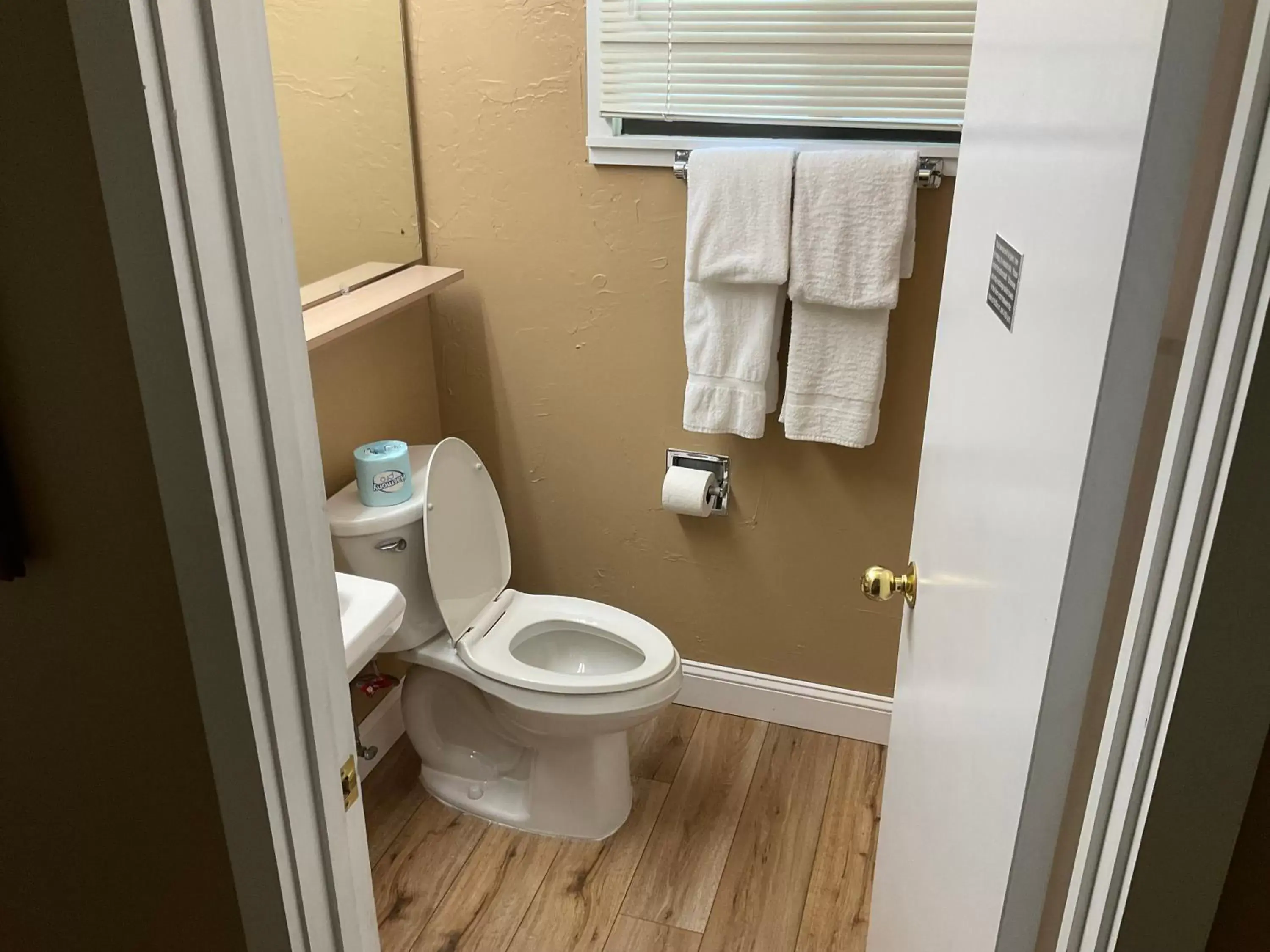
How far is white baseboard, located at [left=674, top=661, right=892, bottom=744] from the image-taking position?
7.79 ft

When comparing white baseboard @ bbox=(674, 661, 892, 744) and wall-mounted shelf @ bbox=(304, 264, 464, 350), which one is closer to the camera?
wall-mounted shelf @ bbox=(304, 264, 464, 350)

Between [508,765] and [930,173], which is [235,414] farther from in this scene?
[508,765]

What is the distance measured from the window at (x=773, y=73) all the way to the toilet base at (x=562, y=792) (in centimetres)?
122

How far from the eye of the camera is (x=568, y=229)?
216 centimetres

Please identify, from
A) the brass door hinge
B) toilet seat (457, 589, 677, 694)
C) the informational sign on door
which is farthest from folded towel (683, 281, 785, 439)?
the brass door hinge

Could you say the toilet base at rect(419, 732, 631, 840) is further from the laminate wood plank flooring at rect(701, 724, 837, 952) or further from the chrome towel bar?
the chrome towel bar

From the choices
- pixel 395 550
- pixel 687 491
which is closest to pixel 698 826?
pixel 687 491

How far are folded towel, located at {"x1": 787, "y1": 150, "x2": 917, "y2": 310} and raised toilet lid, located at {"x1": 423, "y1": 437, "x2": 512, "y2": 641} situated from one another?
767 mm

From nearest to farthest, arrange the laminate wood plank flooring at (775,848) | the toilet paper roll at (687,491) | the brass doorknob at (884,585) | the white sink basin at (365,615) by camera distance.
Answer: the brass doorknob at (884,585), the white sink basin at (365,615), the laminate wood plank flooring at (775,848), the toilet paper roll at (687,491)

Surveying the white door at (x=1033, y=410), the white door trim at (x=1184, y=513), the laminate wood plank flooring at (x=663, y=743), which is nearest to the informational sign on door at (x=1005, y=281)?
the white door at (x=1033, y=410)

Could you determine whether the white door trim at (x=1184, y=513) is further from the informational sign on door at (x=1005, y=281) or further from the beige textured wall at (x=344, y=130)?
the beige textured wall at (x=344, y=130)

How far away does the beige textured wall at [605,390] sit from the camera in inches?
81.3

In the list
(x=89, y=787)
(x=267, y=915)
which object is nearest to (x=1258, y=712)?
(x=267, y=915)

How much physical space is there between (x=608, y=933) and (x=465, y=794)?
475mm
